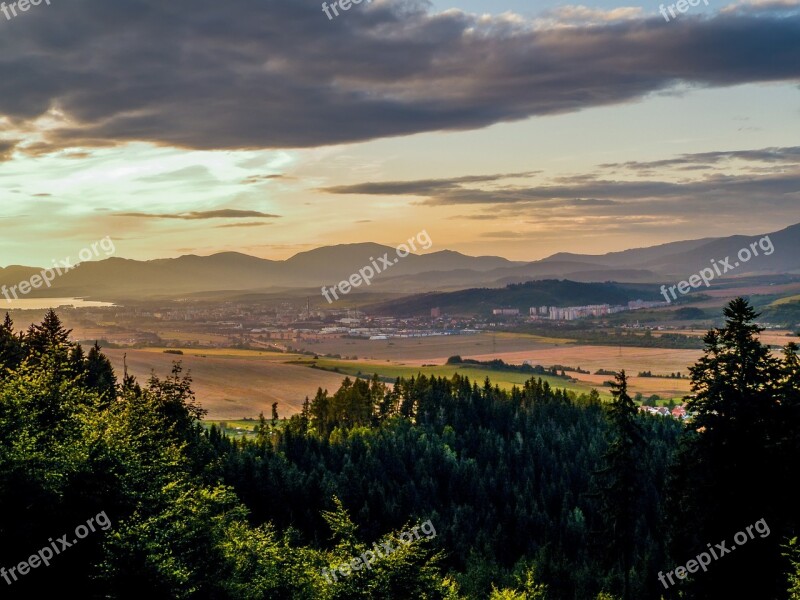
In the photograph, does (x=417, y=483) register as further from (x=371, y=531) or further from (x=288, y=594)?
(x=288, y=594)

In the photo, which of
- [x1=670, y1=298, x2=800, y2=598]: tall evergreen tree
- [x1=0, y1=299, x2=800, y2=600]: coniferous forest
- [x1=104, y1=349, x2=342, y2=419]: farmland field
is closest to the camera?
[x1=0, y1=299, x2=800, y2=600]: coniferous forest

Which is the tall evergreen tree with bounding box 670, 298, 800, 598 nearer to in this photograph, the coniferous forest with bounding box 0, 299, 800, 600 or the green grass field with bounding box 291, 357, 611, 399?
the coniferous forest with bounding box 0, 299, 800, 600

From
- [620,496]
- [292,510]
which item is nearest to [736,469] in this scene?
[620,496]

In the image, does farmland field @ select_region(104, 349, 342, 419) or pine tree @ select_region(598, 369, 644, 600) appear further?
farmland field @ select_region(104, 349, 342, 419)

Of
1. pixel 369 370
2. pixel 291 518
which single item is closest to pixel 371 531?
pixel 291 518

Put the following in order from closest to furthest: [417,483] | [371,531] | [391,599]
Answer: [391,599] → [371,531] → [417,483]

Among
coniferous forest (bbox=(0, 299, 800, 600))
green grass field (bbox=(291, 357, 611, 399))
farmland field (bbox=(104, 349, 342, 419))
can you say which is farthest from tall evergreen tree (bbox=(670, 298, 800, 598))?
green grass field (bbox=(291, 357, 611, 399))

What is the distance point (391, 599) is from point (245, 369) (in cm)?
15043

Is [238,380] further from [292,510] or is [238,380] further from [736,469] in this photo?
[736,469]

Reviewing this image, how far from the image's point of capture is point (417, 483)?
98.7 m

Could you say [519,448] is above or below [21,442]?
below

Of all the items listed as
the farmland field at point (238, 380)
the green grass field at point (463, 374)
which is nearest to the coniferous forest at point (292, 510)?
the farmland field at point (238, 380)

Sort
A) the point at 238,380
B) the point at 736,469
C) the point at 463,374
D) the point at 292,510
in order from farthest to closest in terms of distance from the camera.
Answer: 1. the point at 463,374
2. the point at 238,380
3. the point at 292,510
4. the point at 736,469

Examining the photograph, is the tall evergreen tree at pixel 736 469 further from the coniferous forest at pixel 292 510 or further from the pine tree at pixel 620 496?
the pine tree at pixel 620 496
